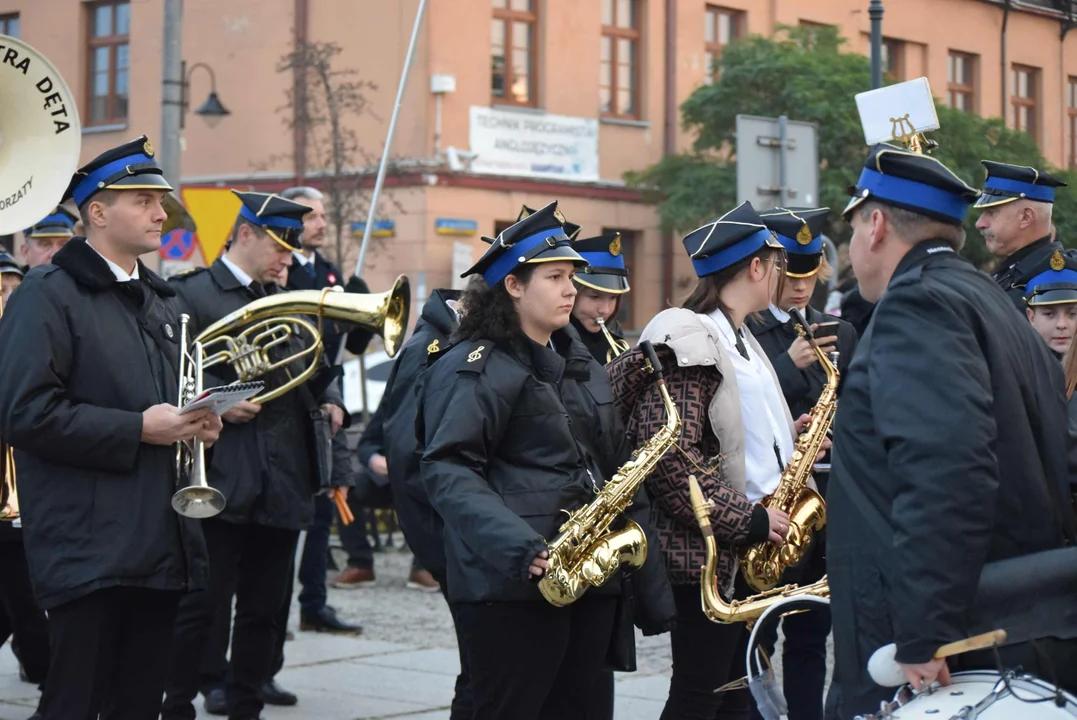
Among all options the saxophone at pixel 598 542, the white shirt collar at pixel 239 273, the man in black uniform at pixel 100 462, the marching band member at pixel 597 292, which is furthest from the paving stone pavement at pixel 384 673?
the saxophone at pixel 598 542

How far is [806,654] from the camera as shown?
6441 mm

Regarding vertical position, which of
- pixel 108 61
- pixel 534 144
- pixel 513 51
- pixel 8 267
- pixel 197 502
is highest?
Result: pixel 108 61

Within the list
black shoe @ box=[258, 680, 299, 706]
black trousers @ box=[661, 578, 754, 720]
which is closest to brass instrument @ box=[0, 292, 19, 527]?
black shoe @ box=[258, 680, 299, 706]

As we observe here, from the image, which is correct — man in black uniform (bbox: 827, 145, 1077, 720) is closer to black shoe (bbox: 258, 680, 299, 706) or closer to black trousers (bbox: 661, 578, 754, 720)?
black trousers (bbox: 661, 578, 754, 720)

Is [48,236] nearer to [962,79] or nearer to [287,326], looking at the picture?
[287,326]

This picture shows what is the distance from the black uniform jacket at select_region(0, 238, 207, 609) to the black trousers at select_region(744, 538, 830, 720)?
2368 mm

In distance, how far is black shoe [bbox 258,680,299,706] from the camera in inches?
305

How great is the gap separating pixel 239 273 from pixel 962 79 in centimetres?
2670

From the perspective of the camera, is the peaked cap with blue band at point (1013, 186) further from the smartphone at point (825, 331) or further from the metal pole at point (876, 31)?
the metal pole at point (876, 31)

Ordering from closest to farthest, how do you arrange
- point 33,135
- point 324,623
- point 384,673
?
point 33,135, point 384,673, point 324,623

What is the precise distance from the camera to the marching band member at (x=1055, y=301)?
277 inches

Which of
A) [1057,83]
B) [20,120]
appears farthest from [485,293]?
[1057,83]

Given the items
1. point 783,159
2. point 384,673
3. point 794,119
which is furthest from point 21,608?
point 794,119

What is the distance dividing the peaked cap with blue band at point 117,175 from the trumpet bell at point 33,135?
1.87 ft
